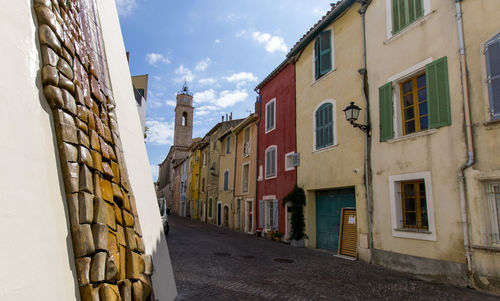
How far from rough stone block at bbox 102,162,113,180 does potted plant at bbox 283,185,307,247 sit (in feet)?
33.3

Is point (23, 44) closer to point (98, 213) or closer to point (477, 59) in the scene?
point (98, 213)

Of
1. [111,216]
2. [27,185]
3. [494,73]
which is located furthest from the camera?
[494,73]

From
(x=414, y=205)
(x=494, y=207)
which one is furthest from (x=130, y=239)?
(x=414, y=205)

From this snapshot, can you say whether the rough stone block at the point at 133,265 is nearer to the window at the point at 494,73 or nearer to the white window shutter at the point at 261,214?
the window at the point at 494,73

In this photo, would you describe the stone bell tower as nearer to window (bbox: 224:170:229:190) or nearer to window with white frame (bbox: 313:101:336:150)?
window (bbox: 224:170:229:190)

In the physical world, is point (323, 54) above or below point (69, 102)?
above

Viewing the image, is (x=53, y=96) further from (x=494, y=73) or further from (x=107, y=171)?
(x=494, y=73)

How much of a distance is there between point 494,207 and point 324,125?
243 inches

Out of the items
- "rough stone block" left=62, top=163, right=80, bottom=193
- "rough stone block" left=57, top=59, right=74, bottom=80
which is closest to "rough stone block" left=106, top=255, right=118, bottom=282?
→ "rough stone block" left=62, top=163, right=80, bottom=193

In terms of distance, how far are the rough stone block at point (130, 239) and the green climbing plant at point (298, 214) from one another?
32.4 ft

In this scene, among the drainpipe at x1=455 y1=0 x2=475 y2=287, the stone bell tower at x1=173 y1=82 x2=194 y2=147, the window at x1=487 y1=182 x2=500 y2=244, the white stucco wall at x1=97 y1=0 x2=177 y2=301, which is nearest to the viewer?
the white stucco wall at x1=97 y1=0 x2=177 y2=301

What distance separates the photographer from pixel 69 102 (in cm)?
265

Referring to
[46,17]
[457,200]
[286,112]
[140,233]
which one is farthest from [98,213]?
[286,112]

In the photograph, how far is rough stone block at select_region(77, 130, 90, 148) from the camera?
2.66 metres
